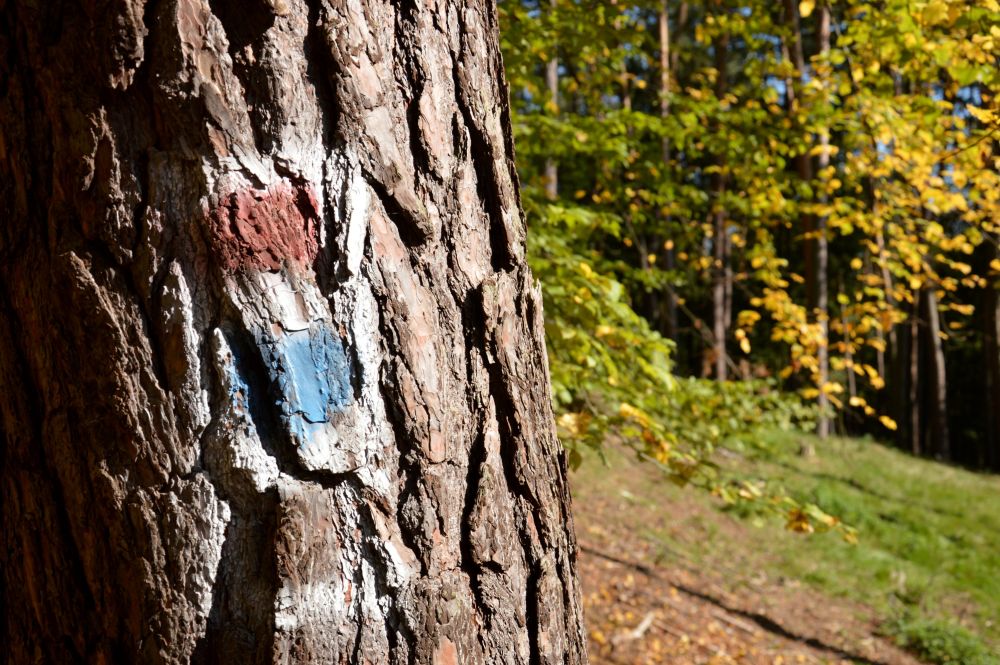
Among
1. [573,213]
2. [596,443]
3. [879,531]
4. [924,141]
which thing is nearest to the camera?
[596,443]

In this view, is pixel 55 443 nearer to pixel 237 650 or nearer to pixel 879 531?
pixel 237 650

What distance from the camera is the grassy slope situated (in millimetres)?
7062

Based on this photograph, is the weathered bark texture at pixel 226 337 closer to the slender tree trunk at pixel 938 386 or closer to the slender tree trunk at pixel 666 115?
the slender tree trunk at pixel 666 115

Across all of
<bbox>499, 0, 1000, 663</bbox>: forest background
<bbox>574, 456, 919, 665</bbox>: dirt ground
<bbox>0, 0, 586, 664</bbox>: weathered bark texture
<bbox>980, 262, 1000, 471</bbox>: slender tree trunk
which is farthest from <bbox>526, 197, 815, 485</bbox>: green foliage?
<bbox>980, 262, 1000, 471</bbox>: slender tree trunk

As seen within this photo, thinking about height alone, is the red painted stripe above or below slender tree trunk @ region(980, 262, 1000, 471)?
above

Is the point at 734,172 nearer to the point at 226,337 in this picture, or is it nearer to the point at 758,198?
the point at 758,198

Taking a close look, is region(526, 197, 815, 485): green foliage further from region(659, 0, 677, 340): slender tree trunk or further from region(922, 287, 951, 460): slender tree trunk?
region(922, 287, 951, 460): slender tree trunk

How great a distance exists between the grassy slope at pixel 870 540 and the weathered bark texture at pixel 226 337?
5.59 metres

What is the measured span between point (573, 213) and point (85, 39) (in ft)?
10.1

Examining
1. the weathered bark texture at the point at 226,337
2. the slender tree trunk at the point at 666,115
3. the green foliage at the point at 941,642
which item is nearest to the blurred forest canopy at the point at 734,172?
the slender tree trunk at the point at 666,115

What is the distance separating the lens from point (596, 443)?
307 centimetres

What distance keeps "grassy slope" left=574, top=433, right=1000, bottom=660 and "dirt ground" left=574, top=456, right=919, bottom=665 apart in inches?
13.4

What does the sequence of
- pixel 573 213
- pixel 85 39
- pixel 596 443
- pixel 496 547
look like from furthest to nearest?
pixel 573 213
pixel 596 443
pixel 496 547
pixel 85 39

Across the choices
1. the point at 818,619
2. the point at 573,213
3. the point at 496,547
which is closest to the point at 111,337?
the point at 496,547
